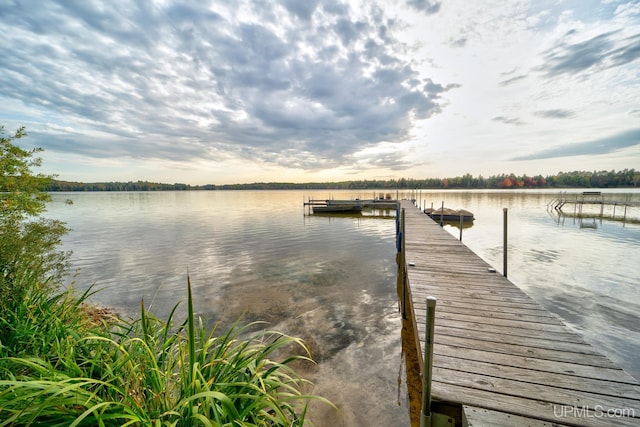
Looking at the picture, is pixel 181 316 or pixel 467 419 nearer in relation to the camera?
pixel 467 419

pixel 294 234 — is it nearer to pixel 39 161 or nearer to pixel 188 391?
pixel 39 161

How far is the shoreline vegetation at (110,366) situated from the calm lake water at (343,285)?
1.05m

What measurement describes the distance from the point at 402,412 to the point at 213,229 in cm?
Answer: 2128

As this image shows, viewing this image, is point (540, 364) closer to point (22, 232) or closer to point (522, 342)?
point (522, 342)

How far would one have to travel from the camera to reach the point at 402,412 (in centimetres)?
400

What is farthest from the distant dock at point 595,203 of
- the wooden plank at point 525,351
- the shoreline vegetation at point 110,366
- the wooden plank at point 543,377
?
the shoreline vegetation at point 110,366

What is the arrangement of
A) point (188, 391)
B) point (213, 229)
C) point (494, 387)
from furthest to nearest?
point (213, 229) → point (494, 387) → point (188, 391)

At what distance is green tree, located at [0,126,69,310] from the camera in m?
3.65

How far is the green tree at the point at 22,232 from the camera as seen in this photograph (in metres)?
3.65

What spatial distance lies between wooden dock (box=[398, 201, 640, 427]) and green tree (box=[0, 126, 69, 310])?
5.86m

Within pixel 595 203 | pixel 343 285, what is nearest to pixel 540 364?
pixel 343 285

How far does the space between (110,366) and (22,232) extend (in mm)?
4295

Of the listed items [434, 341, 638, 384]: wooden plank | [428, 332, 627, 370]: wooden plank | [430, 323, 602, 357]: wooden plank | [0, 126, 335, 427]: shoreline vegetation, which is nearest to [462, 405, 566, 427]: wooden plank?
[434, 341, 638, 384]: wooden plank

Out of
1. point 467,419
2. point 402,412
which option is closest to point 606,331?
point 402,412
